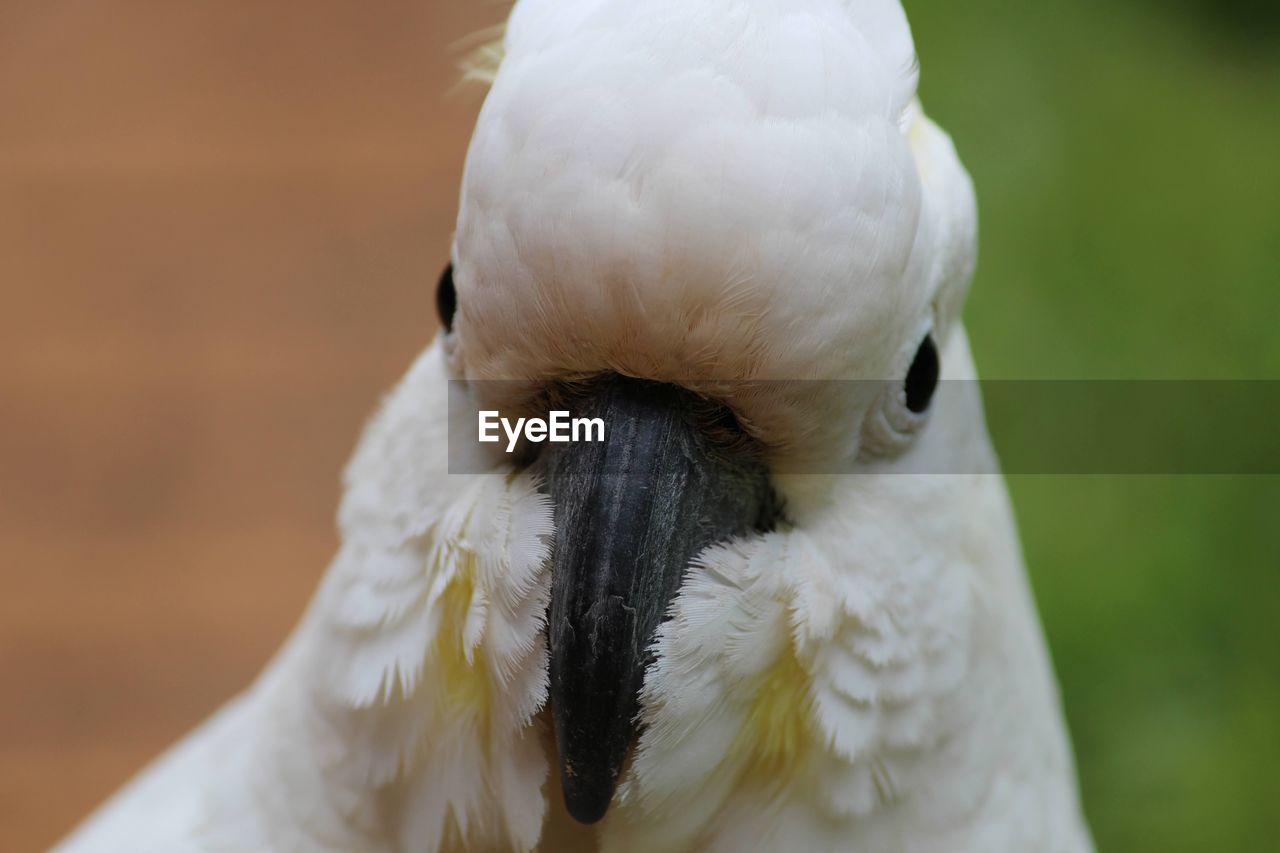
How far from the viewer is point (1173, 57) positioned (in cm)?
334

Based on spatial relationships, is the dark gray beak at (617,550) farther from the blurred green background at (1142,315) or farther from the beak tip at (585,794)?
the blurred green background at (1142,315)

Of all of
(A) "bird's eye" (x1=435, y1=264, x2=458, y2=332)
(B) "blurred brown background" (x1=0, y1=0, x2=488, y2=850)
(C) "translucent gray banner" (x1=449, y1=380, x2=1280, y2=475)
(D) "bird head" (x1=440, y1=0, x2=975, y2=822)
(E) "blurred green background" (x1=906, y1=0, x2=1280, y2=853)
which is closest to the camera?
(D) "bird head" (x1=440, y1=0, x2=975, y2=822)

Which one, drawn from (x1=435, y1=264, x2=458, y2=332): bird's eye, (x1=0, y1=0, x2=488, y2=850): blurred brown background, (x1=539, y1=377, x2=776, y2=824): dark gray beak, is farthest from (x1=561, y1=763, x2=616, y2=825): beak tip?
(x1=0, y1=0, x2=488, y2=850): blurred brown background

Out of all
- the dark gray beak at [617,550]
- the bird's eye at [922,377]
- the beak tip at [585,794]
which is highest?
the bird's eye at [922,377]

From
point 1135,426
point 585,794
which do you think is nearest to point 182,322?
point 1135,426

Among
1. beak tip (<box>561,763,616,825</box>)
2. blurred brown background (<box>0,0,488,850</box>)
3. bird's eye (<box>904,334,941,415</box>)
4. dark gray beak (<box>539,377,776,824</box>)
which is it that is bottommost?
blurred brown background (<box>0,0,488,850</box>)

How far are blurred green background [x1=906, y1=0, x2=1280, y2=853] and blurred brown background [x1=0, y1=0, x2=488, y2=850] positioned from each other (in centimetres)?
130

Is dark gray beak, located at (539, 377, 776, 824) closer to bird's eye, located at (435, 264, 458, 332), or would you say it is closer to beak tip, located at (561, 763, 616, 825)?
beak tip, located at (561, 763, 616, 825)

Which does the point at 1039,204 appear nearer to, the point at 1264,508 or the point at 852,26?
the point at 1264,508

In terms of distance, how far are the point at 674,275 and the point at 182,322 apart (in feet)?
8.92

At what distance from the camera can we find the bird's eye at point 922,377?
1057mm

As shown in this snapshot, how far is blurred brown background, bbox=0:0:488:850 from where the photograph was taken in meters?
2.79

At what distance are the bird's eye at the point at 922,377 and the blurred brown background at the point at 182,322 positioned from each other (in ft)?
5.42

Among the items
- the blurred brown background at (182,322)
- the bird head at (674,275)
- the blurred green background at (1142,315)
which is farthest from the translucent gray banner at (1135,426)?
the bird head at (674,275)
